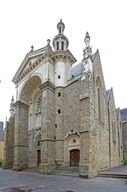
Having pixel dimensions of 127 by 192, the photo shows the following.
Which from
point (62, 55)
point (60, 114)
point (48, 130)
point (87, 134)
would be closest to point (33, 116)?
point (60, 114)

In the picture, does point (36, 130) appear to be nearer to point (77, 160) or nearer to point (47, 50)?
point (77, 160)

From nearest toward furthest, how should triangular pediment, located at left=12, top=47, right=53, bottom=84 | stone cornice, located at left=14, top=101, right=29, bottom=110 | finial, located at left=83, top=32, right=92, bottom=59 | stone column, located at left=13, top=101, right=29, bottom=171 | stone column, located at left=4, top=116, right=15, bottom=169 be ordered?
finial, located at left=83, top=32, right=92, bottom=59, stone column, located at left=13, top=101, right=29, bottom=171, triangular pediment, located at left=12, top=47, right=53, bottom=84, stone cornice, located at left=14, top=101, right=29, bottom=110, stone column, located at left=4, top=116, right=15, bottom=169

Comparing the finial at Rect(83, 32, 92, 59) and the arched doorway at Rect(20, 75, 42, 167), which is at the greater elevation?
the finial at Rect(83, 32, 92, 59)

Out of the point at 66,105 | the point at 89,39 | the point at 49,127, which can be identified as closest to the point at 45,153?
the point at 49,127

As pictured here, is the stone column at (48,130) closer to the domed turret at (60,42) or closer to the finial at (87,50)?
the finial at (87,50)

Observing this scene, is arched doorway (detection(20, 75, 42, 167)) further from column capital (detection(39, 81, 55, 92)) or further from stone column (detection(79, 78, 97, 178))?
stone column (detection(79, 78, 97, 178))

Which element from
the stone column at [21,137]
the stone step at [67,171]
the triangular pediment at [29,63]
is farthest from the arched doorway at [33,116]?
the stone step at [67,171]

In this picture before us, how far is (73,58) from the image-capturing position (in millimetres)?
22656

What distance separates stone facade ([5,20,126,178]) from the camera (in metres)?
16.1

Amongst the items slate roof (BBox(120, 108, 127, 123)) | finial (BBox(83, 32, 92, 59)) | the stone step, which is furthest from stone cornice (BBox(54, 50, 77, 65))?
slate roof (BBox(120, 108, 127, 123))

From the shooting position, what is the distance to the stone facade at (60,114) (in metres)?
16.1

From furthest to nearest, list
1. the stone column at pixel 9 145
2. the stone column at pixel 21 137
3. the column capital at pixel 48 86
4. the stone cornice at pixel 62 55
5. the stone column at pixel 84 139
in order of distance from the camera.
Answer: the stone column at pixel 9 145
the stone column at pixel 21 137
the stone cornice at pixel 62 55
the column capital at pixel 48 86
the stone column at pixel 84 139

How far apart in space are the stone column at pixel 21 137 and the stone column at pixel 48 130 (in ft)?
16.3

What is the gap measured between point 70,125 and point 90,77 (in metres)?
4.74
